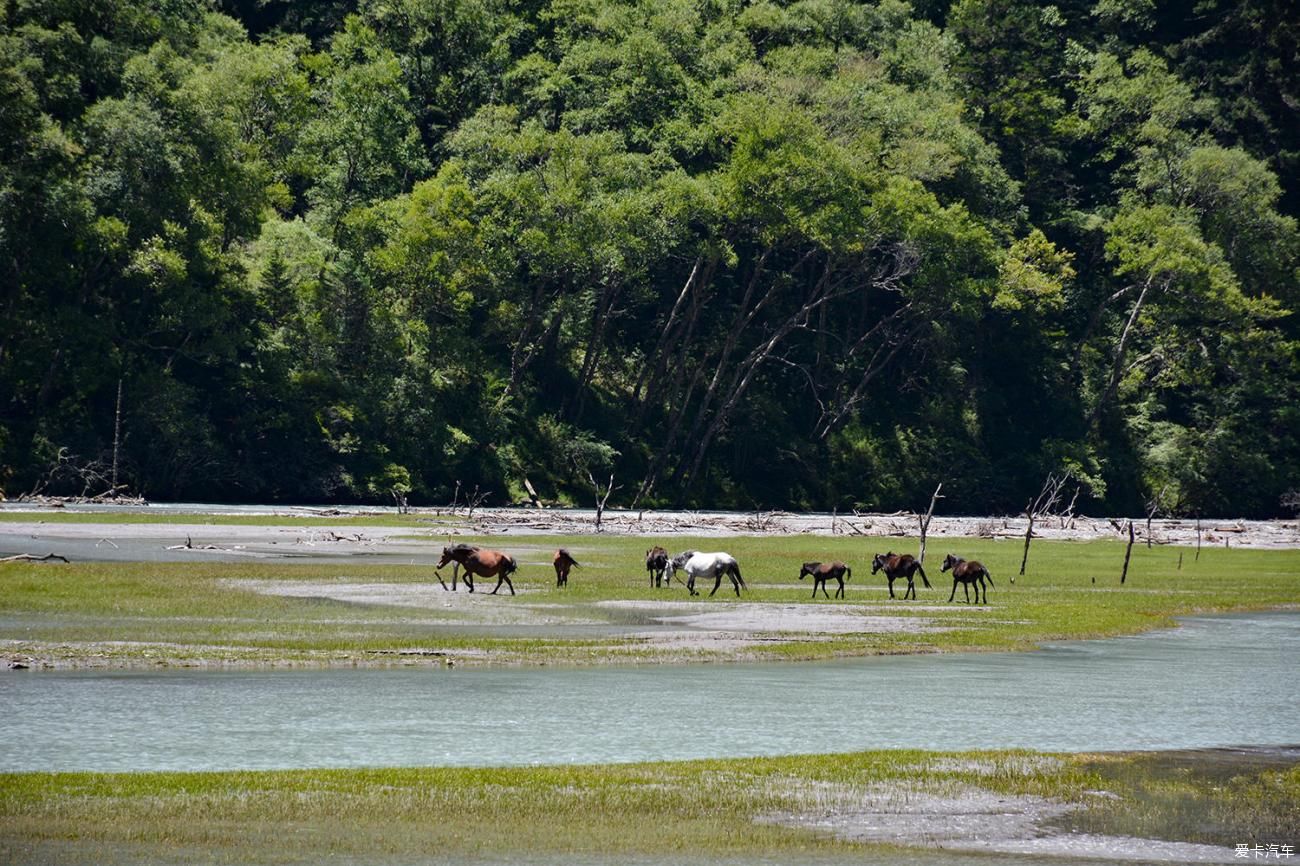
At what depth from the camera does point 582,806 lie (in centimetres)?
1855

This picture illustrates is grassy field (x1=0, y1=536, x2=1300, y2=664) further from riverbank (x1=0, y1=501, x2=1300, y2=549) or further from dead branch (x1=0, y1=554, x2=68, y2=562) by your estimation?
riverbank (x1=0, y1=501, x2=1300, y2=549)

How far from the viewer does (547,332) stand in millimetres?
98000

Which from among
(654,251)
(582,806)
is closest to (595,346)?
(654,251)

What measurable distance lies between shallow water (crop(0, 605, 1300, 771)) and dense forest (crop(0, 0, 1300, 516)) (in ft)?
170

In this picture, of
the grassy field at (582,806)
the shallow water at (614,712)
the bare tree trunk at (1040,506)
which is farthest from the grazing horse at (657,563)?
the grassy field at (582,806)

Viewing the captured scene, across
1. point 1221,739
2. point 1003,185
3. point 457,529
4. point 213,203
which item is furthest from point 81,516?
point 1003,185

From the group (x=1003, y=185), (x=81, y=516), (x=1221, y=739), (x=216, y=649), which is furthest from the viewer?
(x=1003, y=185)

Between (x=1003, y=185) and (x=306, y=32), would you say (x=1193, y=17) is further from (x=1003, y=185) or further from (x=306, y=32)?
(x=306, y=32)

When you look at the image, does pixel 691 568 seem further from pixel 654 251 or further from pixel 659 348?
pixel 659 348

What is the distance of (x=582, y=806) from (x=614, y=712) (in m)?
6.49

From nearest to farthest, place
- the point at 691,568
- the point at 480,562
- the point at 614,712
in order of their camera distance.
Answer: the point at 614,712, the point at 480,562, the point at 691,568

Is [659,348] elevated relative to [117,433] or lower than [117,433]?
elevated

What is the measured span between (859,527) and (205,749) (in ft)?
209

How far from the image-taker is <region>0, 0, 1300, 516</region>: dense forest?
77.0m
